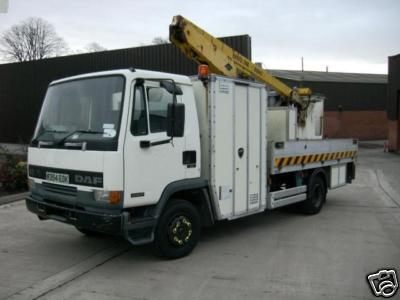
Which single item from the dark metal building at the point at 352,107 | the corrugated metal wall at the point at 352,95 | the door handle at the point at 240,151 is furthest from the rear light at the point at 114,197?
the corrugated metal wall at the point at 352,95

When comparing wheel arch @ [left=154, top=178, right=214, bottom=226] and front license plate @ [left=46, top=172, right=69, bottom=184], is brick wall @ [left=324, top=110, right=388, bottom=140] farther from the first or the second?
front license plate @ [left=46, top=172, right=69, bottom=184]

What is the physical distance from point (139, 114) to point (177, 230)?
1.66m

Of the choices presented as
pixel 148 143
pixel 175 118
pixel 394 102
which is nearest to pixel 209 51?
pixel 175 118

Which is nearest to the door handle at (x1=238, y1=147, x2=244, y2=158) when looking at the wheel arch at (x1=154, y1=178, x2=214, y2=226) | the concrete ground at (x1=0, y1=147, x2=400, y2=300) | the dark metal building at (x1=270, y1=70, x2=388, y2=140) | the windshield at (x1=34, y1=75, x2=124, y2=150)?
the wheel arch at (x1=154, y1=178, x2=214, y2=226)

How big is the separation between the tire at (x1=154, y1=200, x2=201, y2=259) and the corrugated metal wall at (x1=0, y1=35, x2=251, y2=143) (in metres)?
10.0

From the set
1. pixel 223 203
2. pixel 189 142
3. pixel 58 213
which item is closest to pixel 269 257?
pixel 223 203

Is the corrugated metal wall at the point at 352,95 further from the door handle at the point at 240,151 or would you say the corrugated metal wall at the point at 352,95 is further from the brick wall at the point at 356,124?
the door handle at the point at 240,151

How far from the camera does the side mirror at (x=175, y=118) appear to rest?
570 cm

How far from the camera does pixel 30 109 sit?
24.2 metres

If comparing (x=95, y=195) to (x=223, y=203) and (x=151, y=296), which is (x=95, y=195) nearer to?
(x=151, y=296)

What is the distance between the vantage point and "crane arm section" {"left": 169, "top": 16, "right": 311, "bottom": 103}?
6727 mm

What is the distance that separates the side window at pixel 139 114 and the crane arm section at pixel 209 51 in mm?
1590

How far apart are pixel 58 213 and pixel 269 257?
2.90 metres

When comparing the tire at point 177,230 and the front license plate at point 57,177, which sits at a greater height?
the front license plate at point 57,177
